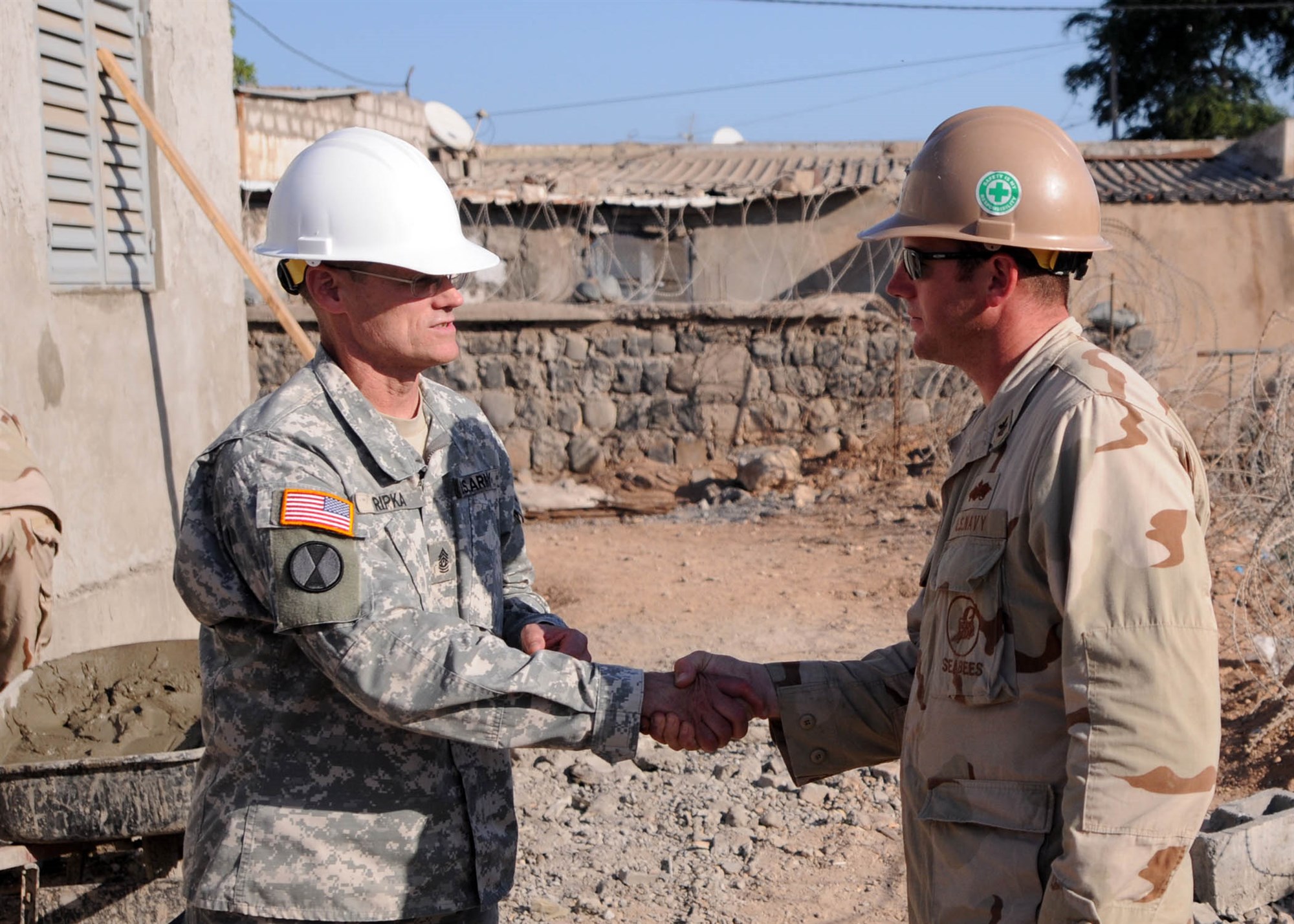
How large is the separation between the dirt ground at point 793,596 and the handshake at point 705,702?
5.43 ft

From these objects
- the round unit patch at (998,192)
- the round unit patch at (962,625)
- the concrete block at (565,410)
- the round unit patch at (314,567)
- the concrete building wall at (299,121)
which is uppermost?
the concrete building wall at (299,121)

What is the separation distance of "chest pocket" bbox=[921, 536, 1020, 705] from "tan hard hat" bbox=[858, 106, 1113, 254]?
512mm

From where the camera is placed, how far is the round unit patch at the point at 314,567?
1998 mm

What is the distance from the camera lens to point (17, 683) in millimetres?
3684

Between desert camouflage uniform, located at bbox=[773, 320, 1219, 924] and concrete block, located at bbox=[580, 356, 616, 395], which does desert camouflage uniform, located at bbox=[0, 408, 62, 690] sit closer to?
desert camouflage uniform, located at bbox=[773, 320, 1219, 924]

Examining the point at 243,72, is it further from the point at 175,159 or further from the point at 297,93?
the point at 175,159

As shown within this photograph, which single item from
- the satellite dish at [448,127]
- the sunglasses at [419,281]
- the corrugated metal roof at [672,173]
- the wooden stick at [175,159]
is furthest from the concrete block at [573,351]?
the sunglasses at [419,281]

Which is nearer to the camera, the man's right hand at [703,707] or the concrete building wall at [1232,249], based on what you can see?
the man's right hand at [703,707]

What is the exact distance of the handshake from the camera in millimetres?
2502

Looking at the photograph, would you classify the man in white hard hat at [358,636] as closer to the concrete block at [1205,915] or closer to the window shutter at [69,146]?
the concrete block at [1205,915]

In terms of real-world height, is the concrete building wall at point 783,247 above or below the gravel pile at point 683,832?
above

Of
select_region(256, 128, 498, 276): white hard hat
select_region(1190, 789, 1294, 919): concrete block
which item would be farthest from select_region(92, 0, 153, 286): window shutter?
select_region(1190, 789, 1294, 919): concrete block

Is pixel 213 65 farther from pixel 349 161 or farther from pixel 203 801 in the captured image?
pixel 203 801

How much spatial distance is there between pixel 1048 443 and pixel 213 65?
593 centimetres
